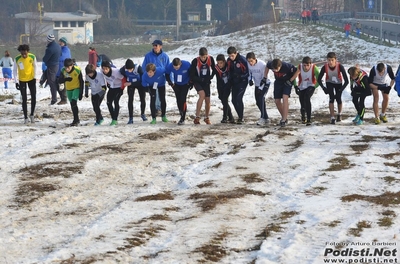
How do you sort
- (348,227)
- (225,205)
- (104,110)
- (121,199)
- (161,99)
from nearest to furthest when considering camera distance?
(348,227) → (225,205) → (121,199) → (161,99) → (104,110)

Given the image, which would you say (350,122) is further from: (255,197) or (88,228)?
(88,228)

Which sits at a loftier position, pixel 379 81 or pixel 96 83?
pixel 96 83

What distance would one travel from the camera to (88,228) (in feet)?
26.9

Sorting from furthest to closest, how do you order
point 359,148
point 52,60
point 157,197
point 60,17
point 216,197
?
1. point 60,17
2. point 52,60
3. point 359,148
4. point 157,197
5. point 216,197

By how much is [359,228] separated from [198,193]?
2442 millimetres

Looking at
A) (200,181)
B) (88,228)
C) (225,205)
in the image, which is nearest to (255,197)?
(225,205)

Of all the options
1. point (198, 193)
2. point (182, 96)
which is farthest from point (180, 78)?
point (198, 193)

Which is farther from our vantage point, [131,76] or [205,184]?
[131,76]

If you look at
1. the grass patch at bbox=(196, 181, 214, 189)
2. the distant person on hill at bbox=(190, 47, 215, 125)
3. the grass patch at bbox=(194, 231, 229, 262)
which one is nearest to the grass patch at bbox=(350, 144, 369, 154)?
the grass patch at bbox=(196, 181, 214, 189)

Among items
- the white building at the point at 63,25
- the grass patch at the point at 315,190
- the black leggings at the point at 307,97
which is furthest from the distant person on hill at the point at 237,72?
the white building at the point at 63,25

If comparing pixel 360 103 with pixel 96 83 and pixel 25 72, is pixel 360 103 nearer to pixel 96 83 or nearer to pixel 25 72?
pixel 96 83

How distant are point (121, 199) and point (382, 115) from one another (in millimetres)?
8540

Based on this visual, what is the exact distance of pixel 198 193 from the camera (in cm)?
969

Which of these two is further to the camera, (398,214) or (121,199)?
(121,199)
